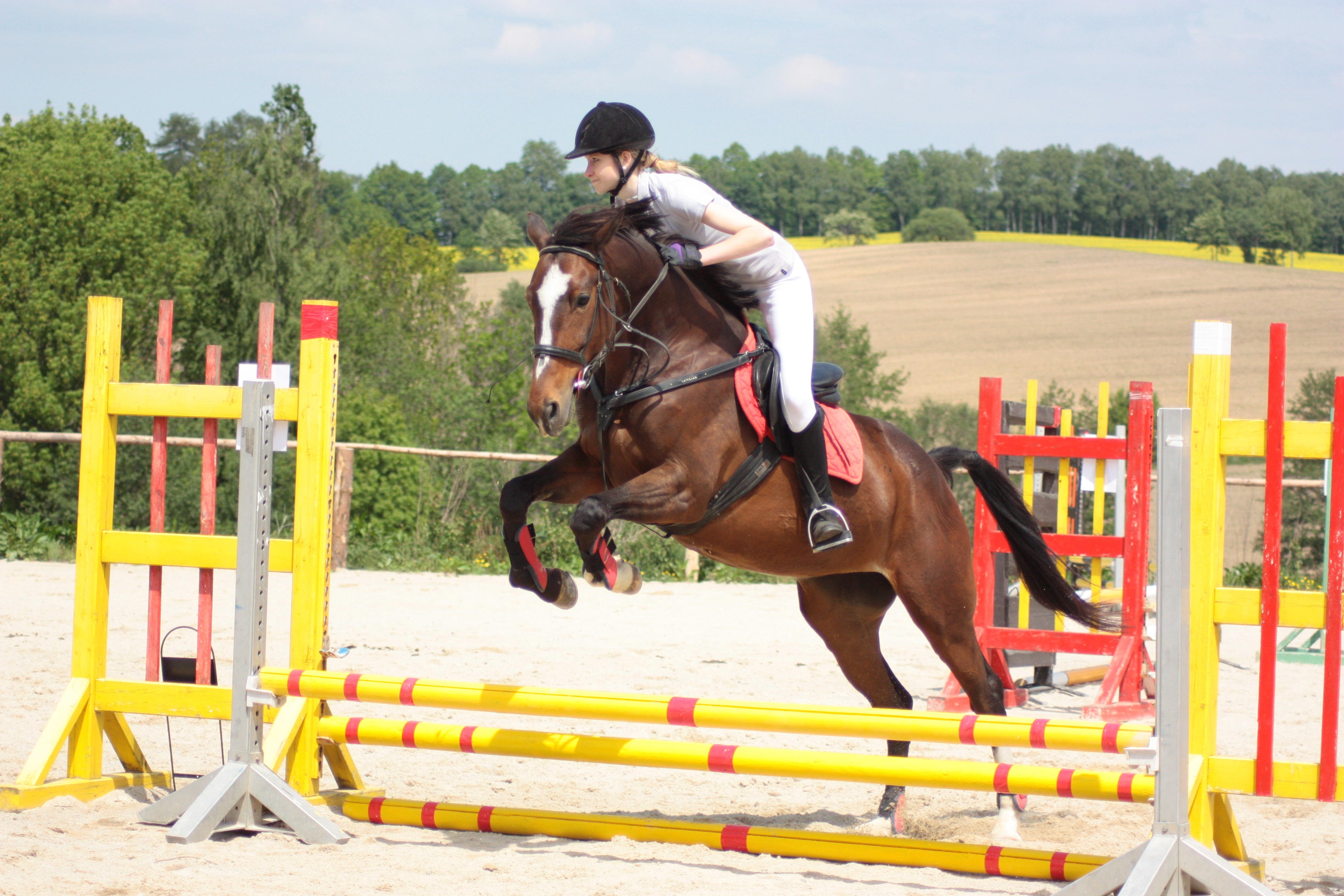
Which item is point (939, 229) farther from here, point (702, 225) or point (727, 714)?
point (727, 714)

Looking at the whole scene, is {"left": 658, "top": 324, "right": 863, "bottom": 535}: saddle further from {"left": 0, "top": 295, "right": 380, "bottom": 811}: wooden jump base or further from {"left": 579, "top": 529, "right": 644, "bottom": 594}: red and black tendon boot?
{"left": 0, "top": 295, "right": 380, "bottom": 811}: wooden jump base

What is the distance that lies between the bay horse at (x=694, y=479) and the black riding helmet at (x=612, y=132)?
164 millimetres

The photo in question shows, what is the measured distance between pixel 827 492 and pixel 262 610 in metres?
1.71

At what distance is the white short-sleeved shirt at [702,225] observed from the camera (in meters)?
3.25

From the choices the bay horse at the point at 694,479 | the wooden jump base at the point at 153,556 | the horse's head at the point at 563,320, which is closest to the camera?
the horse's head at the point at 563,320

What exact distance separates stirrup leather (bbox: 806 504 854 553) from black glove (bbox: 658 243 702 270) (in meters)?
0.79

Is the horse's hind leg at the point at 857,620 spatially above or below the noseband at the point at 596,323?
below

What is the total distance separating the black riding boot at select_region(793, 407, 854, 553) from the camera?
10.8 feet

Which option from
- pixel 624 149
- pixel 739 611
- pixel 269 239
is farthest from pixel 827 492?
pixel 269 239

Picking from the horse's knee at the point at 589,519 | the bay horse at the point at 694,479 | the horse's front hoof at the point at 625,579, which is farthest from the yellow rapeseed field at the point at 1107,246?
the horse's knee at the point at 589,519

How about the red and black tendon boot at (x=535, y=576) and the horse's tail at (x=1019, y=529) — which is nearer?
the red and black tendon boot at (x=535, y=576)

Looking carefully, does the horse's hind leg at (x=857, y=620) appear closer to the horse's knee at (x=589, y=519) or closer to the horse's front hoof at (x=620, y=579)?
the horse's front hoof at (x=620, y=579)

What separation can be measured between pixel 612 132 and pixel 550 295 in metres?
0.52

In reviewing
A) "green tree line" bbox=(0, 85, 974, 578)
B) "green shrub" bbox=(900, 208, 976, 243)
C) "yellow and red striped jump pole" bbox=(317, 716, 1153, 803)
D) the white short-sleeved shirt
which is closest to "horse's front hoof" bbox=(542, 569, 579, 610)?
"yellow and red striped jump pole" bbox=(317, 716, 1153, 803)
